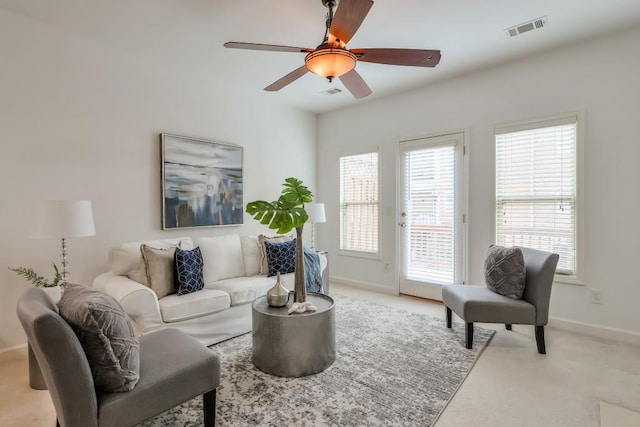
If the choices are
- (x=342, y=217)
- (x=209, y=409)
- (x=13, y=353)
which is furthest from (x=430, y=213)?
(x=13, y=353)

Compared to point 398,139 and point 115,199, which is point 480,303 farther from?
point 115,199

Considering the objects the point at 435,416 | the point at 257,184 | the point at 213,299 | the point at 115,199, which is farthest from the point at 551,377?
the point at 115,199

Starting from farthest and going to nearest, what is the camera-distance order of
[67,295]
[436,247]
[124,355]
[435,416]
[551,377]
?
1. [436,247]
2. [551,377]
3. [435,416]
4. [67,295]
5. [124,355]

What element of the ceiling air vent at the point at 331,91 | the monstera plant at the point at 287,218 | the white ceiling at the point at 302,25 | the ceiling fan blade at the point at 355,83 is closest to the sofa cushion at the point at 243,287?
the monstera plant at the point at 287,218

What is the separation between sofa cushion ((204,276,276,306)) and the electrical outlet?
3.19 meters

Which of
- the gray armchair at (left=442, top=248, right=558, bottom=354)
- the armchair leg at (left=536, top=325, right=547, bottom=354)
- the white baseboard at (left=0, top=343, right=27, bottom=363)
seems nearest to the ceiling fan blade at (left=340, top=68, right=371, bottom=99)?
the gray armchair at (left=442, top=248, right=558, bottom=354)

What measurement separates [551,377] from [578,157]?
2.12m

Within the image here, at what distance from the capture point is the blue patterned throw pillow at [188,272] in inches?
116

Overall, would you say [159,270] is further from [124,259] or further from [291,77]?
[291,77]

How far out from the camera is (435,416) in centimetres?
195

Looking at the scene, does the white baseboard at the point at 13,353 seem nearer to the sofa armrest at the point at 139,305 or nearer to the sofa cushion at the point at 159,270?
the sofa armrest at the point at 139,305

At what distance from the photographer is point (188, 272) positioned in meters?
2.98

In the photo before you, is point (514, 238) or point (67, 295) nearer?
point (67, 295)

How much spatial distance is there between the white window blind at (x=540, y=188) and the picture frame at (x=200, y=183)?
128 inches
